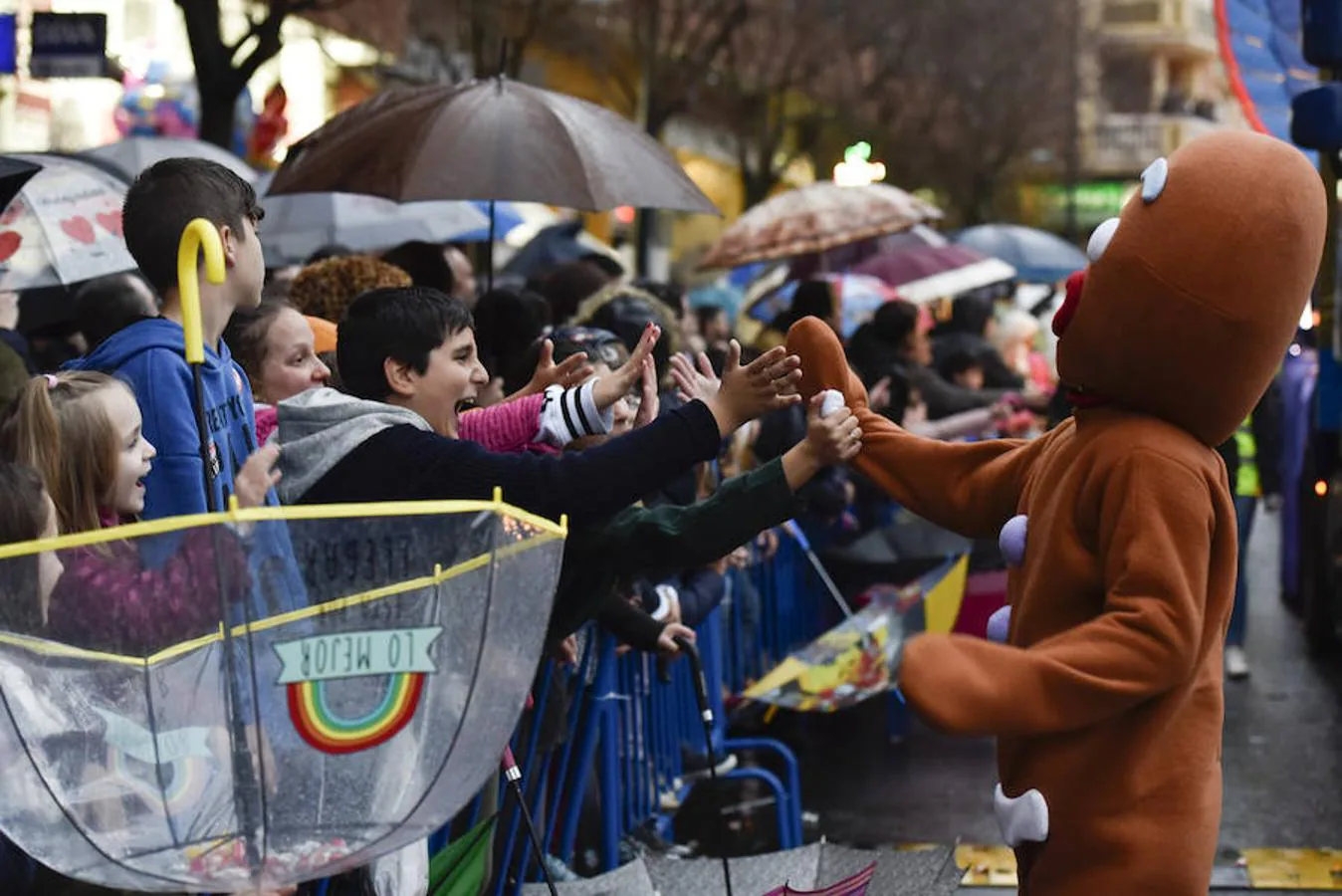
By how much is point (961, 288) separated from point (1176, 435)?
1282 centimetres

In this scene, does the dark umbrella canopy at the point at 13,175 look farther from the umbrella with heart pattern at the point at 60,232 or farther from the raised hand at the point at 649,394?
the raised hand at the point at 649,394

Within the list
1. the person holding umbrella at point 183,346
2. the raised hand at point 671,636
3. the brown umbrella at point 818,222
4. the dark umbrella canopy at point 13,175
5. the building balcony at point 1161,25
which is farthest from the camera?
the building balcony at point 1161,25

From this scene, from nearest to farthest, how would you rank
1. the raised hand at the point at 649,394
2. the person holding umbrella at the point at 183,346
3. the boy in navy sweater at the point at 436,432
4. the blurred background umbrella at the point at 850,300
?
the boy in navy sweater at the point at 436,432 → the person holding umbrella at the point at 183,346 → the raised hand at the point at 649,394 → the blurred background umbrella at the point at 850,300

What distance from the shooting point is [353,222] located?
11.4 meters

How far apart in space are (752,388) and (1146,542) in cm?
77

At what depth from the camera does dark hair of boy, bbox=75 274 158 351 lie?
742cm

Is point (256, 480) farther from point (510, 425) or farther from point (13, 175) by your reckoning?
point (13, 175)

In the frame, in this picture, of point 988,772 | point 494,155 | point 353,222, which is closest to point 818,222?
point 353,222

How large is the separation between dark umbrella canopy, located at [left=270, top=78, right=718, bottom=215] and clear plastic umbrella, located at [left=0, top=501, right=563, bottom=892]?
4.30 metres

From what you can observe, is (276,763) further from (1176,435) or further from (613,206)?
(613,206)

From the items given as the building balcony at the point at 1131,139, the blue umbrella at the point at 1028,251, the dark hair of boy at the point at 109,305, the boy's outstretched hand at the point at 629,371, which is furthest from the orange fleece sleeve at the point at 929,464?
the building balcony at the point at 1131,139

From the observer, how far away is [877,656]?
826 centimetres

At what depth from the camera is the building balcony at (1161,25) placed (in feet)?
276

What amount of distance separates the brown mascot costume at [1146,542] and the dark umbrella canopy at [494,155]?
340 centimetres
